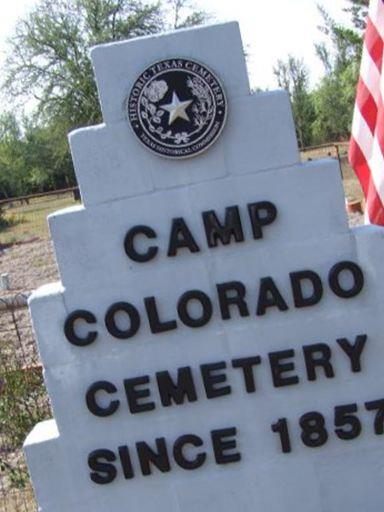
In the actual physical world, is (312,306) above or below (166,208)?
below

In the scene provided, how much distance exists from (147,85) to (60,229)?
711 mm

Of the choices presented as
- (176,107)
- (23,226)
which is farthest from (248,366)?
(23,226)

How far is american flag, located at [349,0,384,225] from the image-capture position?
4152 mm

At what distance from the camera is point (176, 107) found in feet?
10.4

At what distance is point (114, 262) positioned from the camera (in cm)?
331

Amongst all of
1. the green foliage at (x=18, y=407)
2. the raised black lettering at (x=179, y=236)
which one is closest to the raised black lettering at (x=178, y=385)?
the raised black lettering at (x=179, y=236)

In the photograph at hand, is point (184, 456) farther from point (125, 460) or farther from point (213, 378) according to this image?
point (213, 378)

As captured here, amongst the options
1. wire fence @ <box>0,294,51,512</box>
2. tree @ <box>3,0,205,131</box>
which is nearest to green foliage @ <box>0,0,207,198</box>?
tree @ <box>3,0,205,131</box>

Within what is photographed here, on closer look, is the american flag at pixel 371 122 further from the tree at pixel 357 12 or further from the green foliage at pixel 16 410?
the tree at pixel 357 12

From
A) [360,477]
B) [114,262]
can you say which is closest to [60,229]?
[114,262]

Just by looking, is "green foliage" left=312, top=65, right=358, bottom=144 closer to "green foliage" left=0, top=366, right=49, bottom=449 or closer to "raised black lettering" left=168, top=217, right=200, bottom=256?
"green foliage" left=0, top=366, right=49, bottom=449

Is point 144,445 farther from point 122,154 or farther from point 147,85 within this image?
point 147,85

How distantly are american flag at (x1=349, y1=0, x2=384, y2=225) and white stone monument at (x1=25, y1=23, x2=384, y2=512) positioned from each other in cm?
90

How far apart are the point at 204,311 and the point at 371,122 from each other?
171 centimetres
